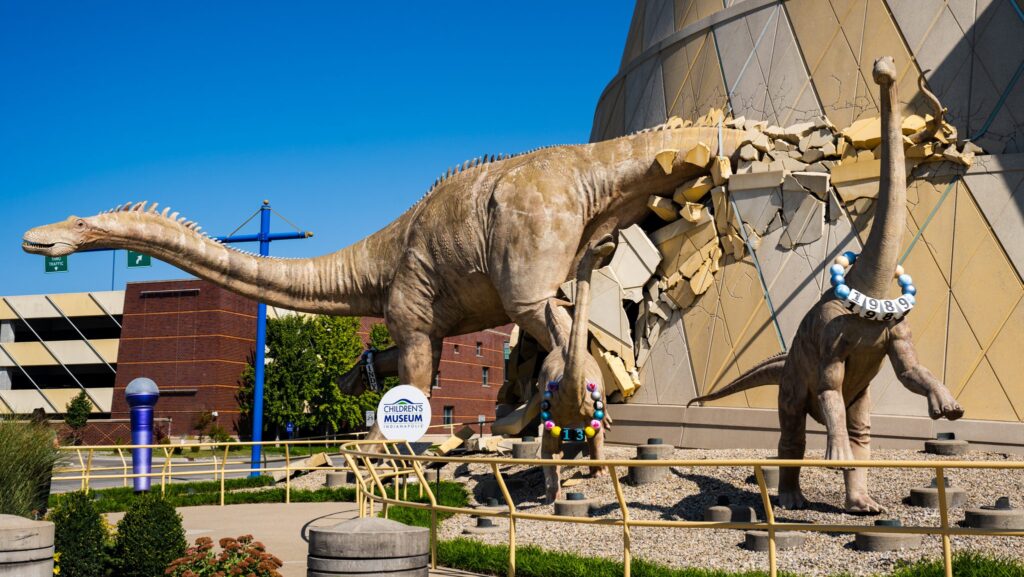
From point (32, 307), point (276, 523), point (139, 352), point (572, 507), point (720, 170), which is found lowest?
point (276, 523)

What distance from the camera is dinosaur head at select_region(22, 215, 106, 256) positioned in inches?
628

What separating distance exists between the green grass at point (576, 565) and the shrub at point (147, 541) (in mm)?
2528

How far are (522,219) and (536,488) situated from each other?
4.22 metres

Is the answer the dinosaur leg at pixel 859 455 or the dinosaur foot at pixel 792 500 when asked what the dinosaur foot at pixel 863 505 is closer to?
the dinosaur leg at pixel 859 455

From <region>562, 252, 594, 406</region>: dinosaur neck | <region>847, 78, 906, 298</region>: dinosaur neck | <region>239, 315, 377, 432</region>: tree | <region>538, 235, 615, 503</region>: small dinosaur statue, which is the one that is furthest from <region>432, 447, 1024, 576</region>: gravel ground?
<region>239, 315, 377, 432</region>: tree

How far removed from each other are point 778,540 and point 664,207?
25.9 feet

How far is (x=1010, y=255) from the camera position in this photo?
13.8m

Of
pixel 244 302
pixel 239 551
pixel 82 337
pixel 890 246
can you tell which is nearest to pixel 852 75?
pixel 890 246

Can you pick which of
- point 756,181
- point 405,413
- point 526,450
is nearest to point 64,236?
point 405,413

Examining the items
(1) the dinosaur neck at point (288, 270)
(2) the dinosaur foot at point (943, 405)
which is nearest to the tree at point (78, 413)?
(1) the dinosaur neck at point (288, 270)

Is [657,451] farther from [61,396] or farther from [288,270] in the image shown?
[61,396]

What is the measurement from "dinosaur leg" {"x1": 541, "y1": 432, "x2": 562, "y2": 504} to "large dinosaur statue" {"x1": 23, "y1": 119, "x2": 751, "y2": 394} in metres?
2.64

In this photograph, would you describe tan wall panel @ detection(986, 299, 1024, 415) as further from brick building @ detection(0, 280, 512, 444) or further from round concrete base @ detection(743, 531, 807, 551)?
brick building @ detection(0, 280, 512, 444)

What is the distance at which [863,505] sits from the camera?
10000 millimetres
